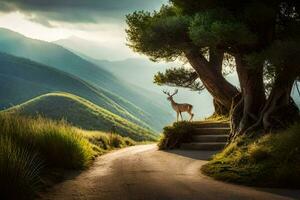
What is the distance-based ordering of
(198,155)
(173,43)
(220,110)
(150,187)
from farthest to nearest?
1. (220,110)
2. (198,155)
3. (173,43)
4. (150,187)

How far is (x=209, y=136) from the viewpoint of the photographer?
1795 centimetres

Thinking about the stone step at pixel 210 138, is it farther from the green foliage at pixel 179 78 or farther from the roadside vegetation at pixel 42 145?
the roadside vegetation at pixel 42 145

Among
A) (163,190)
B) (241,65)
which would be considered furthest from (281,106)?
(163,190)

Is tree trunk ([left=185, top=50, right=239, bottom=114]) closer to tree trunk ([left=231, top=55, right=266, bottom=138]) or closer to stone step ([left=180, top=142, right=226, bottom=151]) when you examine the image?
stone step ([left=180, top=142, right=226, bottom=151])

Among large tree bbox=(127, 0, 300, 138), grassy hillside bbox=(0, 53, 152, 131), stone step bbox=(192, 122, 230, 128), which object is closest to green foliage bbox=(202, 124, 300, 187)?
large tree bbox=(127, 0, 300, 138)

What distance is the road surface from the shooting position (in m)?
7.65

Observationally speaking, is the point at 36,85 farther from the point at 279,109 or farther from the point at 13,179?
the point at 13,179

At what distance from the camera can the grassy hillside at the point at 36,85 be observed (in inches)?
5709

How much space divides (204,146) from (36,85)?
144 m

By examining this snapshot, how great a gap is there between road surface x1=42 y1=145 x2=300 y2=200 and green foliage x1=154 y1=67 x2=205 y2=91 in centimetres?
1003

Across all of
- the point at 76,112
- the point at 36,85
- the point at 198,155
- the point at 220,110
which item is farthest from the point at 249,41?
the point at 36,85

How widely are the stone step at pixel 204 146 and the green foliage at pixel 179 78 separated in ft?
16.1

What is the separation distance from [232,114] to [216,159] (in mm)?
3765

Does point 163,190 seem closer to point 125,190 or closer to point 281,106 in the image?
point 125,190
